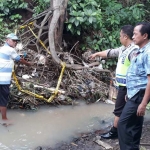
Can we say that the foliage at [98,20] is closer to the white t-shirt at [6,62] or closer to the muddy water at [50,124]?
the muddy water at [50,124]

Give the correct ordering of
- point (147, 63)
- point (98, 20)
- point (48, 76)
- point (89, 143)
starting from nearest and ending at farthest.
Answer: point (147, 63), point (89, 143), point (48, 76), point (98, 20)

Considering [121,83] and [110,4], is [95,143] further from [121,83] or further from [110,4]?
[110,4]

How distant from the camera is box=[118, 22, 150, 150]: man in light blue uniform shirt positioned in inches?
127

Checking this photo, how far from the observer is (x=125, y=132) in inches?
136

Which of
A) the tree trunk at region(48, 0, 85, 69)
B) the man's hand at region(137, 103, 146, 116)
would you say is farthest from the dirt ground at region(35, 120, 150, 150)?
the tree trunk at region(48, 0, 85, 69)

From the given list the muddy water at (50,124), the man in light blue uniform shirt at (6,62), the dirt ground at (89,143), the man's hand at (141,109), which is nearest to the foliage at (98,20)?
the muddy water at (50,124)

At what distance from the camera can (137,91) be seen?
3369 mm

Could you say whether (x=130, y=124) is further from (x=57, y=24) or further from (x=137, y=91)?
(x=57, y=24)

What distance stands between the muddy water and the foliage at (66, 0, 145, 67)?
6.61ft

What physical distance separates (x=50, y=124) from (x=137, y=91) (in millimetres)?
2425

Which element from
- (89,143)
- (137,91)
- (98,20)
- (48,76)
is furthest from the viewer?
(98,20)

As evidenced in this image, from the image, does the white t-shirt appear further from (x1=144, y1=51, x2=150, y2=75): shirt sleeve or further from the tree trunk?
(x1=144, y1=51, x2=150, y2=75): shirt sleeve

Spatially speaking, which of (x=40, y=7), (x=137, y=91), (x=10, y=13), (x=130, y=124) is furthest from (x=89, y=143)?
(x=10, y=13)

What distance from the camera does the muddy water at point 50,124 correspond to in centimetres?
478
